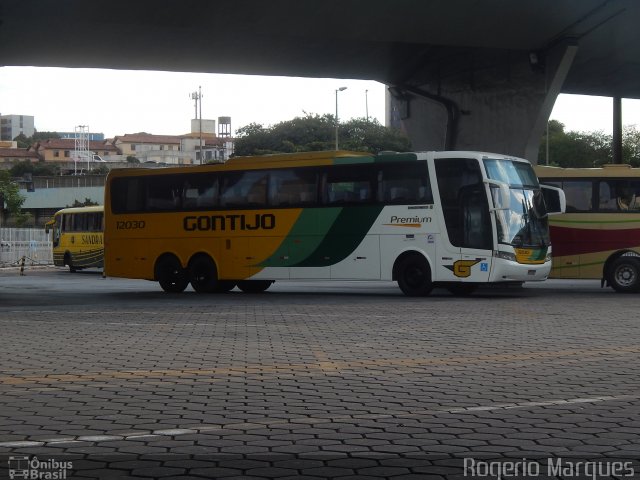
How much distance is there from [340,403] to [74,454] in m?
2.57

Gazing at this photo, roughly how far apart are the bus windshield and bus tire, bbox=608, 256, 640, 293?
2826mm

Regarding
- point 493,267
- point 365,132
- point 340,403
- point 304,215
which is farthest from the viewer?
point 365,132

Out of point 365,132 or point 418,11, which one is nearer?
point 418,11

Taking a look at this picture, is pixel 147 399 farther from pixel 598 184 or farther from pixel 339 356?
pixel 598 184

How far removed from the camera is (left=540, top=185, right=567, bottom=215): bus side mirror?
24609mm

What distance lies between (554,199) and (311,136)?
64569 mm

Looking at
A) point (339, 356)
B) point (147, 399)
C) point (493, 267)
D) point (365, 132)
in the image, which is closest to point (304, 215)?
point (493, 267)

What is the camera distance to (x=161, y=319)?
55.9ft

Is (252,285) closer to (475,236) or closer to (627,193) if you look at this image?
(475,236)

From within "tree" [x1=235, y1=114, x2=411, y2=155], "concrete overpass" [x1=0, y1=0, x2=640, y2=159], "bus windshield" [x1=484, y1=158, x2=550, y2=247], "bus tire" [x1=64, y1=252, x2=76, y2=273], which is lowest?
"bus tire" [x1=64, y1=252, x2=76, y2=273]

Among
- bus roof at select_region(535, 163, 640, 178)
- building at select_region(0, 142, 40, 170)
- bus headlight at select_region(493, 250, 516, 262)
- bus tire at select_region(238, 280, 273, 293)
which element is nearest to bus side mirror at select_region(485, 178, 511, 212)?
bus headlight at select_region(493, 250, 516, 262)

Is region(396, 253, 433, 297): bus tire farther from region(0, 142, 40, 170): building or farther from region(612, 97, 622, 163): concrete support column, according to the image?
region(0, 142, 40, 170): building

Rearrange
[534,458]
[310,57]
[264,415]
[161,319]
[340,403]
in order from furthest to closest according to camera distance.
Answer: [310,57] < [161,319] < [340,403] < [264,415] < [534,458]

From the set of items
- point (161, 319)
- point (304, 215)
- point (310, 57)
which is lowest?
point (161, 319)
